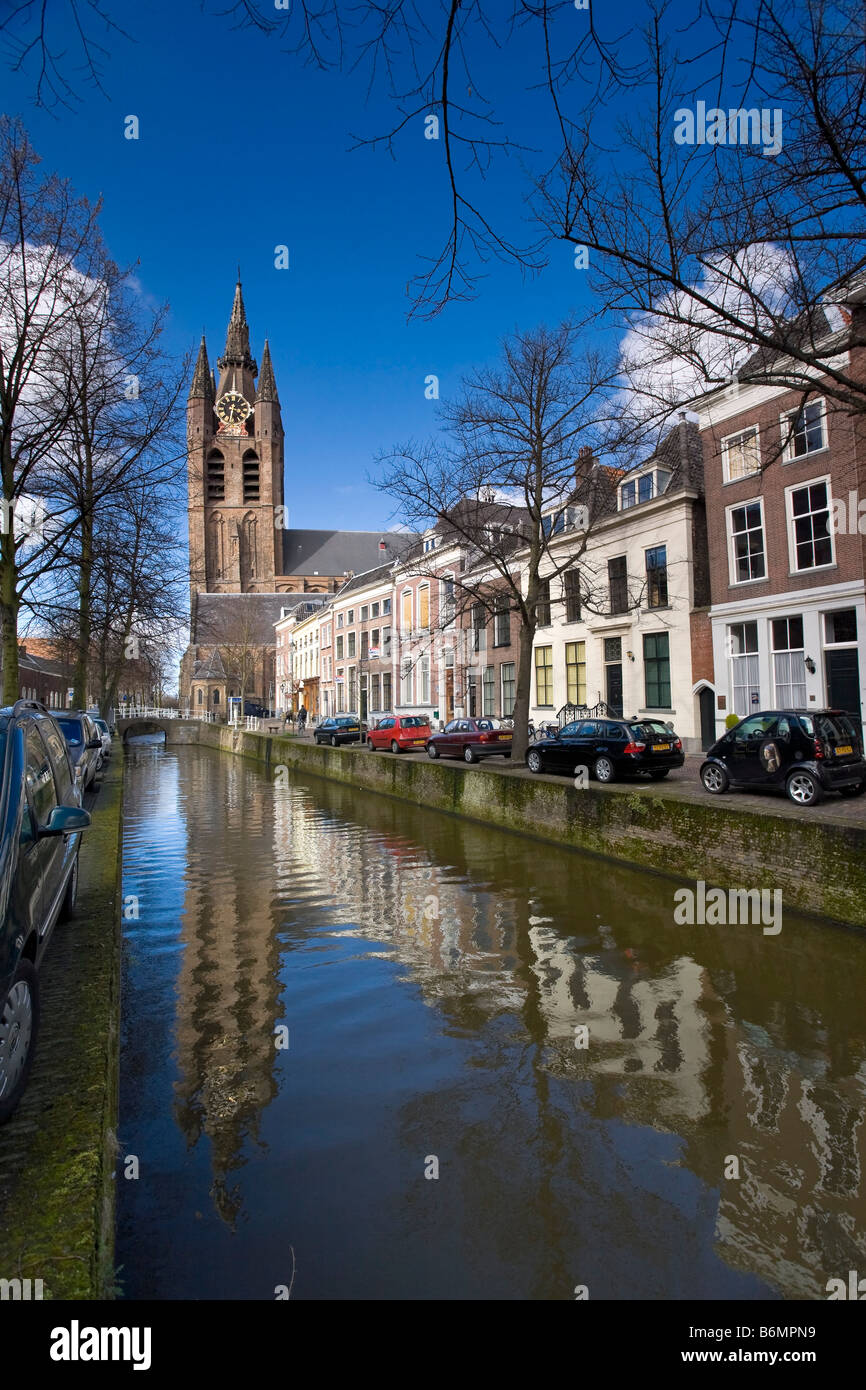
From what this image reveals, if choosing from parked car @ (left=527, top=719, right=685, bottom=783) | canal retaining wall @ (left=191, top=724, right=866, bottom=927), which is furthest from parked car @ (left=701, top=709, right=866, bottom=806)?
parked car @ (left=527, top=719, right=685, bottom=783)

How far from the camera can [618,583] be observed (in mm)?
24219

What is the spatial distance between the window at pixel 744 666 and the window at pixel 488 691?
11.9 m

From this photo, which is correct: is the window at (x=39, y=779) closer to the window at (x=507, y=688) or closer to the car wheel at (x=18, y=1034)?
the car wheel at (x=18, y=1034)

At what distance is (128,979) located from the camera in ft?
24.3

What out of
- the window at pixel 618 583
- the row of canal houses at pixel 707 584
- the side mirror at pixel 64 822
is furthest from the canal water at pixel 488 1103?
the window at pixel 618 583

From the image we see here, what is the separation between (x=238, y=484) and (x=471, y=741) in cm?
7850

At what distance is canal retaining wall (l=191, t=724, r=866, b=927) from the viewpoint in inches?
337

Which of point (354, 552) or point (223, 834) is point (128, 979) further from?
point (354, 552)

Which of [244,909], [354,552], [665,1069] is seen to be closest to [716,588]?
[244,909]

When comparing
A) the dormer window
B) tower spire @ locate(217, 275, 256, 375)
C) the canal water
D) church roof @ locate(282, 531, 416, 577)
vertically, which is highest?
tower spire @ locate(217, 275, 256, 375)

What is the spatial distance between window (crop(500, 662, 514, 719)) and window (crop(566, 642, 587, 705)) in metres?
3.08

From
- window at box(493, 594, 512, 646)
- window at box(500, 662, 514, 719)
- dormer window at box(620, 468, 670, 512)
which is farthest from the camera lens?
window at box(493, 594, 512, 646)

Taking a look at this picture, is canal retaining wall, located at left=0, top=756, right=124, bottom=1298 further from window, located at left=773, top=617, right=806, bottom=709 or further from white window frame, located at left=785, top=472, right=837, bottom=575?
window, located at left=773, top=617, right=806, bottom=709

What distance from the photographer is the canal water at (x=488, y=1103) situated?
357 cm
